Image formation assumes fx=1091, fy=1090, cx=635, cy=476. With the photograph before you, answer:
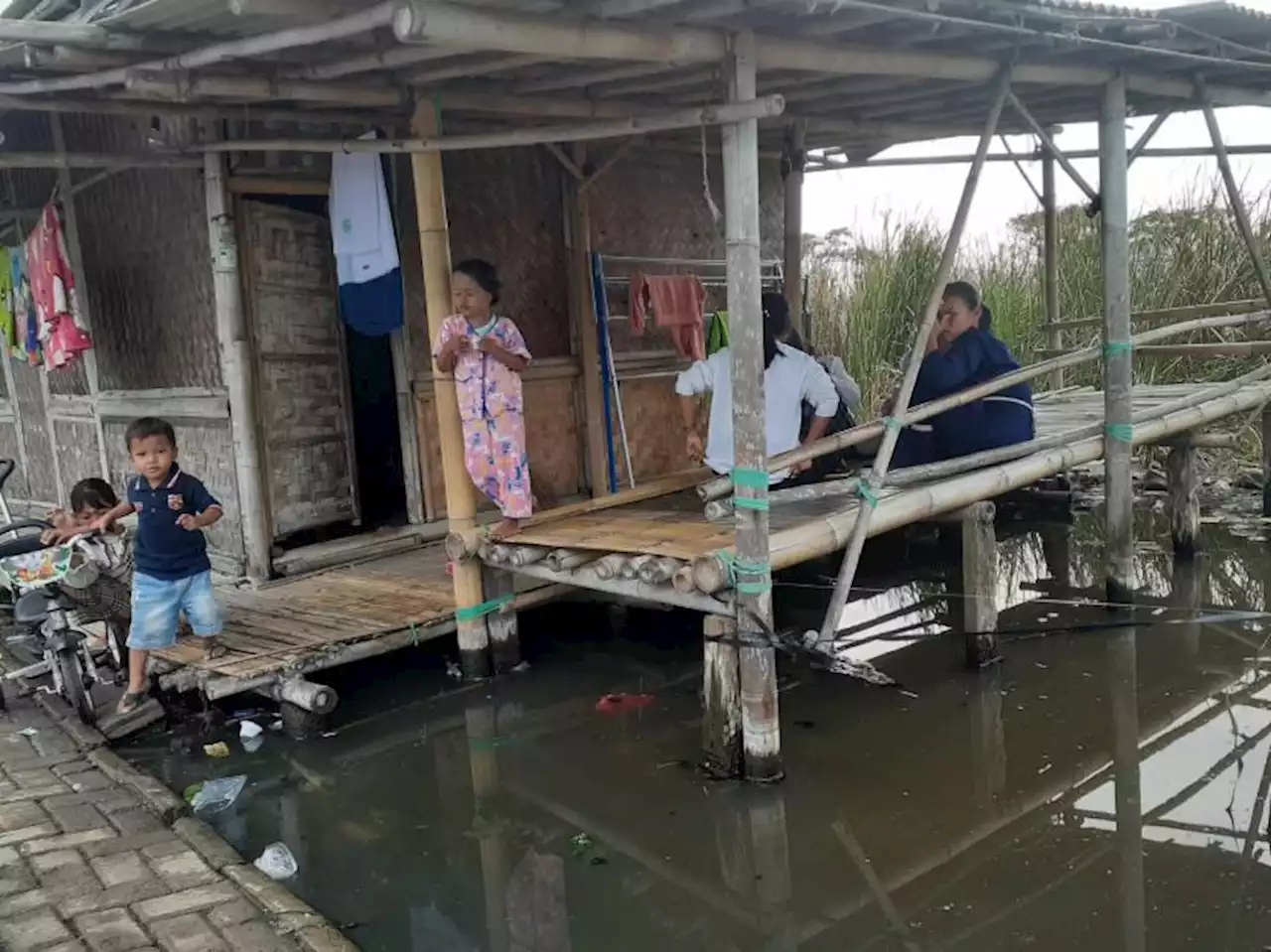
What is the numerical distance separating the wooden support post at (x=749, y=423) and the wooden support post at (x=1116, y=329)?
3.14m

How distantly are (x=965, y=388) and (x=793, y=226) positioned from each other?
339cm

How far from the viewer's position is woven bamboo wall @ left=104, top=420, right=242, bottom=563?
6793 mm

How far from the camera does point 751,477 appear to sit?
4562mm

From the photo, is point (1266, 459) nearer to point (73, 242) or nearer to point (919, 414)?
point (919, 414)

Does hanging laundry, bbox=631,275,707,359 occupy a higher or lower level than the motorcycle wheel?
higher

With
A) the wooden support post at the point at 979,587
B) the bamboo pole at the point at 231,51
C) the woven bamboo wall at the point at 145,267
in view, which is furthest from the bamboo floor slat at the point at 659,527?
the woven bamboo wall at the point at 145,267

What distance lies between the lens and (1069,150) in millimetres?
9016

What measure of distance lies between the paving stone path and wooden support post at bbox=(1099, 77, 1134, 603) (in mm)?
5398

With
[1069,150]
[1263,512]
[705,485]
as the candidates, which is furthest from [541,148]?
[1263,512]

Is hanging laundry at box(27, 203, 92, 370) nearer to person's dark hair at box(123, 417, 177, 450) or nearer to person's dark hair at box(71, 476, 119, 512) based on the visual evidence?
person's dark hair at box(71, 476, 119, 512)

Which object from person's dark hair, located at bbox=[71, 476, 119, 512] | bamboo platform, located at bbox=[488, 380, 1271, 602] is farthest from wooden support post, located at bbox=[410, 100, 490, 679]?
person's dark hair, located at bbox=[71, 476, 119, 512]

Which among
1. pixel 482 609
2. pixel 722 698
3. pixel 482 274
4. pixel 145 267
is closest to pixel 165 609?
pixel 482 609

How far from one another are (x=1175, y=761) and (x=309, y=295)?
5.49 meters

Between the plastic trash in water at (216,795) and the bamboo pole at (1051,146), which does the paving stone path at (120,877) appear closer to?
the plastic trash in water at (216,795)
